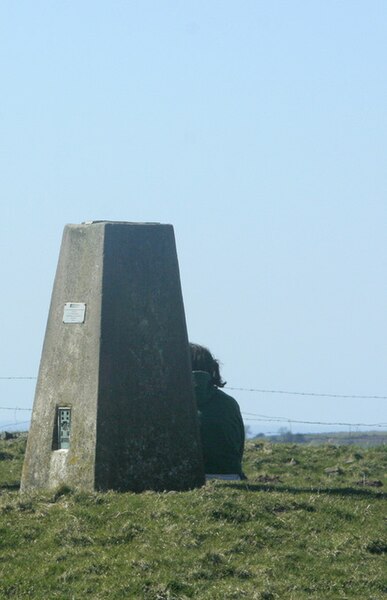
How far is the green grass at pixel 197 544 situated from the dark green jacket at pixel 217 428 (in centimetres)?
183

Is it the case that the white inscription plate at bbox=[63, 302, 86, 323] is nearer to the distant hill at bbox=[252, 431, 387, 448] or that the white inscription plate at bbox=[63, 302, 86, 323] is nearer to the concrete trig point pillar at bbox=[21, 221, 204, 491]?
the concrete trig point pillar at bbox=[21, 221, 204, 491]

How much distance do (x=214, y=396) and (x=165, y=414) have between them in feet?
7.43

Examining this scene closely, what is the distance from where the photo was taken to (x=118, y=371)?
15.1 m

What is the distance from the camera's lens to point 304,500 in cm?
1445

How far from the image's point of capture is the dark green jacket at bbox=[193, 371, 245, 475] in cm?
1719

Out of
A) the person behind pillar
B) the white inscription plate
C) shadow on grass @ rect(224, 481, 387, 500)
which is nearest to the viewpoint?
shadow on grass @ rect(224, 481, 387, 500)

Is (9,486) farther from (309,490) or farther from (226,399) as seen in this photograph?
(309,490)

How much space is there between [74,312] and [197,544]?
134 inches

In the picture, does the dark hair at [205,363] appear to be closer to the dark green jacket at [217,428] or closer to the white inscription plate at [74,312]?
the dark green jacket at [217,428]

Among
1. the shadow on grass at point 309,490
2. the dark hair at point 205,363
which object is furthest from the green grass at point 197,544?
the dark hair at point 205,363

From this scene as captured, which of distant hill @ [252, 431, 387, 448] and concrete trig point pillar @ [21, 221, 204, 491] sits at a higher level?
distant hill @ [252, 431, 387, 448]

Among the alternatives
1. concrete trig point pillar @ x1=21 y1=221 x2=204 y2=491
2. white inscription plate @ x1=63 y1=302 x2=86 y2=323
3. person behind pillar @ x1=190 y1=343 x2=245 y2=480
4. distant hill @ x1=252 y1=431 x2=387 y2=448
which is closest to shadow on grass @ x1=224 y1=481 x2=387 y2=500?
concrete trig point pillar @ x1=21 y1=221 x2=204 y2=491

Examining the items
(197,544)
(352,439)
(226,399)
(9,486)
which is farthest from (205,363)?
(352,439)

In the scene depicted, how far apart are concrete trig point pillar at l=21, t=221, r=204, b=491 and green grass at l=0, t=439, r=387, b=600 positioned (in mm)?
660
